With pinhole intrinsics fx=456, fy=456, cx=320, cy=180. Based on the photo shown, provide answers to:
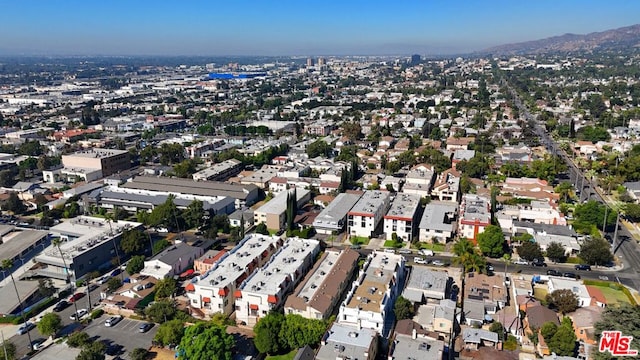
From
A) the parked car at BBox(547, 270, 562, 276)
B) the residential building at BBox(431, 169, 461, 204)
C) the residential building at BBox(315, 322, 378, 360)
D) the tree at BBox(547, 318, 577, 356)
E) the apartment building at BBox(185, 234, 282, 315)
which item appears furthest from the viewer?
the residential building at BBox(431, 169, 461, 204)

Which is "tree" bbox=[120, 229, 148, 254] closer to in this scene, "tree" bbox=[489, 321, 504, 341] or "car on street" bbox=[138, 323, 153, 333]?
"car on street" bbox=[138, 323, 153, 333]

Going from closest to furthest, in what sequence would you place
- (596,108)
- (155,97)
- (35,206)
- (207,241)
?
(207,241) < (35,206) < (596,108) < (155,97)

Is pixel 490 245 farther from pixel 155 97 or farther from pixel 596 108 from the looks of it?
pixel 155 97

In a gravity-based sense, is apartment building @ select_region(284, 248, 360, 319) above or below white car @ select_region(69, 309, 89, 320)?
above

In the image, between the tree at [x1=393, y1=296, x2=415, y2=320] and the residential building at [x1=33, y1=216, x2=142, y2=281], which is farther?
the residential building at [x1=33, y1=216, x2=142, y2=281]

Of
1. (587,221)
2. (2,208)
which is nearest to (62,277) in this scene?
(2,208)

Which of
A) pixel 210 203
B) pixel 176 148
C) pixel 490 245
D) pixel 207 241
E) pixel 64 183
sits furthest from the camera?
pixel 176 148

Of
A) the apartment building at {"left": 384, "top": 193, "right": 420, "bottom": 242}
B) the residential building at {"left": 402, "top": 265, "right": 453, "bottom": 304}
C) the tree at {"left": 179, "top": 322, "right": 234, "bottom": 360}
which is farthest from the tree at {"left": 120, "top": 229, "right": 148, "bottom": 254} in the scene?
the residential building at {"left": 402, "top": 265, "right": 453, "bottom": 304}
